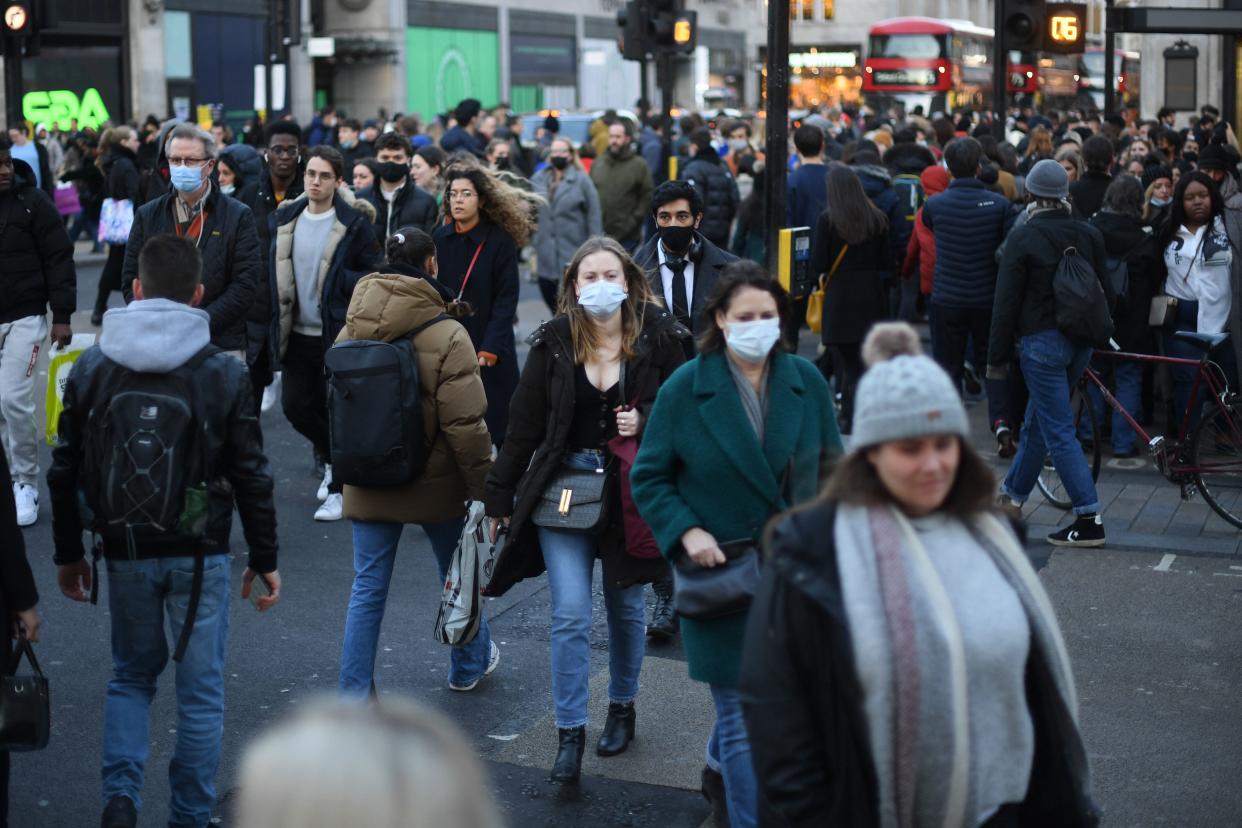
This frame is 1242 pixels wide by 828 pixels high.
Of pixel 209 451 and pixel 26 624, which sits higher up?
pixel 209 451

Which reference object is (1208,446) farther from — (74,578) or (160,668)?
(74,578)

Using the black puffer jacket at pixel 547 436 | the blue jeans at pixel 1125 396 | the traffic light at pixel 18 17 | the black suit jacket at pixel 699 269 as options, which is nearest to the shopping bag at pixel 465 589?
the black puffer jacket at pixel 547 436

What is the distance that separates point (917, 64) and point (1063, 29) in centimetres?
3335

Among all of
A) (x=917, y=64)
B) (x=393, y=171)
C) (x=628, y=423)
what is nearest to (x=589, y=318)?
(x=628, y=423)

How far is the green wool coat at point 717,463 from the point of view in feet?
14.9

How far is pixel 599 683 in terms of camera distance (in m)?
6.64

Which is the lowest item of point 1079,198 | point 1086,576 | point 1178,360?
point 1086,576

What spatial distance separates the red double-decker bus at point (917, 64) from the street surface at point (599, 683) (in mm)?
40011

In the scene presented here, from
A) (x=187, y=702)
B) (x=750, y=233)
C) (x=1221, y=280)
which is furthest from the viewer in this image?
(x=750, y=233)

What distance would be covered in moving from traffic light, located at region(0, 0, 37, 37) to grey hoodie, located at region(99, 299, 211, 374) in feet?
36.5

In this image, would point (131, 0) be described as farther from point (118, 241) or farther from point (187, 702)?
point (187, 702)

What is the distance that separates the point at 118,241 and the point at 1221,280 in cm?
1002

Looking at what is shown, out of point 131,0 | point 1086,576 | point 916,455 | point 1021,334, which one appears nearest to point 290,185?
point 1021,334

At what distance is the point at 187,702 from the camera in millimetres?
4895
